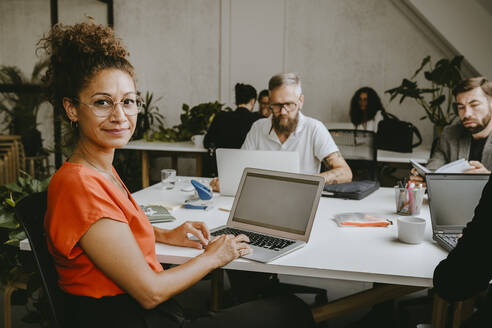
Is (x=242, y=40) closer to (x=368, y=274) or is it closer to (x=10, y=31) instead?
(x=10, y=31)

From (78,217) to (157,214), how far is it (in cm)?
78

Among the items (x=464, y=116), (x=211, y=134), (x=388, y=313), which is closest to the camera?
(x=388, y=313)

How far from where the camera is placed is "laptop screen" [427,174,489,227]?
1453 mm

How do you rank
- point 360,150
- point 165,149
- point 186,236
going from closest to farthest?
point 186,236
point 360,150
point 165,149

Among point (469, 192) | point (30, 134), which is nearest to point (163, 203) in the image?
point (469, 192)

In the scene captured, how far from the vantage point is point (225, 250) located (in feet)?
3.89

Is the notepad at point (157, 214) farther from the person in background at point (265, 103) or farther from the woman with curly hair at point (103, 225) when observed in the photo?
the person in background at point (265, 103)

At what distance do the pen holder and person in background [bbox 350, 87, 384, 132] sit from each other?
11.0 feet

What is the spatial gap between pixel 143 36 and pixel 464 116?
5.10m

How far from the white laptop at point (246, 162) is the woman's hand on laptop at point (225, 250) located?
64 centimetres

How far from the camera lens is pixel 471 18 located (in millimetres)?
4656

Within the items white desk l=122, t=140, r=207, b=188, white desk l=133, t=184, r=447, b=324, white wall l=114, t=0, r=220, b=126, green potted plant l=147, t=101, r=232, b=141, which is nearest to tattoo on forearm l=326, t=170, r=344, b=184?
white desk l=133, t=184, r=447, b=324

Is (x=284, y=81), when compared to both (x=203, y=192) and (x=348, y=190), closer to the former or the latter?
(x=348, y=190)

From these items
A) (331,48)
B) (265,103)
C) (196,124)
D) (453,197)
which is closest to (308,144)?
(453,197)
